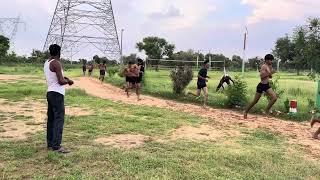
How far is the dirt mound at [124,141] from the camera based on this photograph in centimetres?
974

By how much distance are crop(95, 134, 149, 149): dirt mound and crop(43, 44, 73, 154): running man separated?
113 centimetres

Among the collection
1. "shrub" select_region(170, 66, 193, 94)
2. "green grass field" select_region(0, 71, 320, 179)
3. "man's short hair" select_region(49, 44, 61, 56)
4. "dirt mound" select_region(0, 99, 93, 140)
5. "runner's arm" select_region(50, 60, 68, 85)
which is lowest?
"green grass field" select_region(0, 71, 320, 179)

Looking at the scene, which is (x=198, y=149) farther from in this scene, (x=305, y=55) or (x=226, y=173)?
(x=305, y=55)

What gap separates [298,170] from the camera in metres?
8.58

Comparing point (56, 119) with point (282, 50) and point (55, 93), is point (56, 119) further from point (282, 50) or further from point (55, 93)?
point (282, 50)

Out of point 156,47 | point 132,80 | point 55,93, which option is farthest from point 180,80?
point 156,47

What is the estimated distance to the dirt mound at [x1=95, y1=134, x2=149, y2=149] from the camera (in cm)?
974

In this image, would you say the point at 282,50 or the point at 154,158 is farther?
the point at 282,50

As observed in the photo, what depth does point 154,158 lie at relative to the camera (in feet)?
27.7

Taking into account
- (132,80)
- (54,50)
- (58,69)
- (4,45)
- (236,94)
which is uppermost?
(4,45)

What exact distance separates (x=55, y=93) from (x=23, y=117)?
14.9 ft

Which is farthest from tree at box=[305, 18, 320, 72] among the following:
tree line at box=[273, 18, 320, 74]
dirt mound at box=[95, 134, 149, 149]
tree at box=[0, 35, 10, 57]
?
tree at box=[0, 35, 10, 57]

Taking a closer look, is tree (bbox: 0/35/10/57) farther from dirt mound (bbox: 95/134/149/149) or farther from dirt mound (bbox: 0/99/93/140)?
dirt mound (bbox: 95/134/149/149)

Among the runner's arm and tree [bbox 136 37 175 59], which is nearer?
the runner's arm
